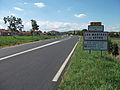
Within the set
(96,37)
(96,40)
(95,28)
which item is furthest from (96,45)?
(95,28)

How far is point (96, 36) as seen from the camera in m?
6.82

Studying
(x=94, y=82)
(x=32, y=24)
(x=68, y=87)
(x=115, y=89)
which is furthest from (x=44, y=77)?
(x=32, y=24)

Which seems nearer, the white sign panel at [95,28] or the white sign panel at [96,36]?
the white sign panel at [96,36]

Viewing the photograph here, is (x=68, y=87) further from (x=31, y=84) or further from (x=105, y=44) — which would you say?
(x=105, y=44)

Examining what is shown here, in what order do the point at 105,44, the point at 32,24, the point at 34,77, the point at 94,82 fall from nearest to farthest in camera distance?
1. the point at 94,82
2. the point at 34,77
3. the point at 105,44
4. the point at 32,24

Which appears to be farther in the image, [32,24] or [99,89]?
[32,24]

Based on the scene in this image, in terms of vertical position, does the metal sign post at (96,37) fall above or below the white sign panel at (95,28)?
below

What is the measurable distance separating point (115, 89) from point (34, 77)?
2.70 m

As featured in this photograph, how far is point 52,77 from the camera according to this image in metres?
3.90

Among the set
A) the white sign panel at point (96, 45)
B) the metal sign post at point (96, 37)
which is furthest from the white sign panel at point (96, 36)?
the white sign panel at point (96, 45)

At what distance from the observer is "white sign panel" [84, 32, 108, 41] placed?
22.1ft

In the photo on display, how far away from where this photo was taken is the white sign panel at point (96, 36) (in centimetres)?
673

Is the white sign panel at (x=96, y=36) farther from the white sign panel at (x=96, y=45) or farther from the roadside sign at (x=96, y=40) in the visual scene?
the white sign panel at (x=96, y=45)

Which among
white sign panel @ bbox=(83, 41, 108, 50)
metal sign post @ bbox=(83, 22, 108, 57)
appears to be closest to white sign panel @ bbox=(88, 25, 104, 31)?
metal sign post @ bbox=(83, 22, 108, 57)
